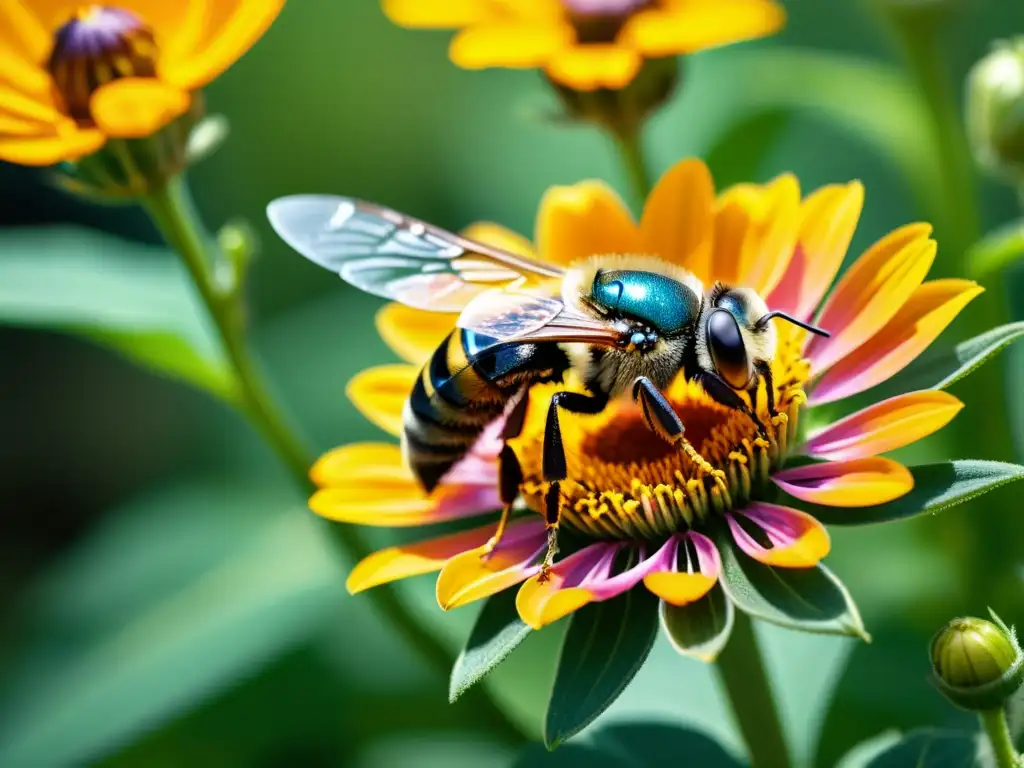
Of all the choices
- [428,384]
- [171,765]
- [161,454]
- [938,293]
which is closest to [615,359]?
[428,384]

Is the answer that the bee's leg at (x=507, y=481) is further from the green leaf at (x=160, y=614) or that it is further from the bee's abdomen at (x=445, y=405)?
the green leaf at (x=160, y=614)

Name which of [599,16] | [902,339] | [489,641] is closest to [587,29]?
[599,16]

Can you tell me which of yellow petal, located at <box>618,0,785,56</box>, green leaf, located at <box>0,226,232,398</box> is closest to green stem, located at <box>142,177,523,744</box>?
green leaf, located at <box>0,226,232,398</box>

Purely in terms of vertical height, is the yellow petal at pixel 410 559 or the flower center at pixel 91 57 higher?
the flower center at pixel 91 57

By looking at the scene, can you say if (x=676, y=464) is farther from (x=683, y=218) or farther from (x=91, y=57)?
(x=91, y=57)

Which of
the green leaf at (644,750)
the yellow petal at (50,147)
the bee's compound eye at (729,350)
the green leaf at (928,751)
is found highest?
the yellow petal at (50,147)

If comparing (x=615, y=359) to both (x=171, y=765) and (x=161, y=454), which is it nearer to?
(x=171, y=765)

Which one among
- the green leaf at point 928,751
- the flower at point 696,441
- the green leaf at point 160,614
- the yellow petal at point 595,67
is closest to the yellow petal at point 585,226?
the flower at point 696,441
